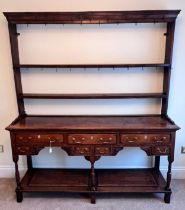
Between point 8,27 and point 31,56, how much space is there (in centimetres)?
37

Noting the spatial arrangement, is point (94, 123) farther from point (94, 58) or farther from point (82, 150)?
point (94, 58)

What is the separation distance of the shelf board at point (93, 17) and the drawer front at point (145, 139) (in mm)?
1127

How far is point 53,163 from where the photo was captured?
2.81 meters

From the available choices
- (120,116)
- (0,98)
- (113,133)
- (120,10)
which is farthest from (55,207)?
(120,10)

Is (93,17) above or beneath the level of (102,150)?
above

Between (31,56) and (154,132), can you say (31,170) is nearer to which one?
(31,56)

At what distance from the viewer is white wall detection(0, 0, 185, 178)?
239 centimetres

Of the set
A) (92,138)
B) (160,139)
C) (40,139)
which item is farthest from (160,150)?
(40,139)

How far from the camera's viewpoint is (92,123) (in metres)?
2.34

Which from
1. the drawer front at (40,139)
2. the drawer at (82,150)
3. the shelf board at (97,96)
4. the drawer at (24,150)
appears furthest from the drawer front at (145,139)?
the drawer at (24,150)

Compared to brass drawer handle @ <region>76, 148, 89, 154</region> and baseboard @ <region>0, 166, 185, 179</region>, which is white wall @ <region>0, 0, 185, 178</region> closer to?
baseboard @ <region>0, 166, 185, 179</region>

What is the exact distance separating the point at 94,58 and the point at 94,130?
817 mm

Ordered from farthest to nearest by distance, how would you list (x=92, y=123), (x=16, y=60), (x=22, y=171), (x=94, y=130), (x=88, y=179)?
(x=22, y=171) < (x=88, y=179) < (x=16, y=60) < (x=92, y=123) < (x=94, y=130)

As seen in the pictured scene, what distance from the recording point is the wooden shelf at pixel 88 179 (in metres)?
2.41
